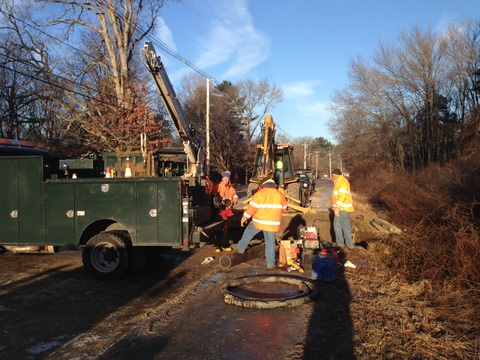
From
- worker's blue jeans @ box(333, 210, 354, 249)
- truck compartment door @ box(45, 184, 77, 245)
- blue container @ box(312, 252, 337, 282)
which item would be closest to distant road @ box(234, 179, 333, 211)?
worker's blue jeans @ box(333, 210, 354, 249)

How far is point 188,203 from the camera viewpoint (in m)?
7.08

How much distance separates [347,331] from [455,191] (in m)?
6.49

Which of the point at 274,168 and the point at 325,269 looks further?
the point at 274,168

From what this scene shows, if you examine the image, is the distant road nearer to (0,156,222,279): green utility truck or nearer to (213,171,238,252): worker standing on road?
(213,171,238,252): worker standing on road

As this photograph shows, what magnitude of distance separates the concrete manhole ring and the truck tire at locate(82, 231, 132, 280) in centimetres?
219

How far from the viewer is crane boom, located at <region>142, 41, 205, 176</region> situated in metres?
9.62

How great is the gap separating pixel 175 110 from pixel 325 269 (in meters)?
6.34

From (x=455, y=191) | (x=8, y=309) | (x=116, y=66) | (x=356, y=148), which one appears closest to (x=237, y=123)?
(x=356, y=148)

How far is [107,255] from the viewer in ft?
24.1

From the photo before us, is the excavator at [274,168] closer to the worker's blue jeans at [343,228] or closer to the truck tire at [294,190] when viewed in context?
the truck tire at [294,190]

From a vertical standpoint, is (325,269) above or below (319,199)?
below

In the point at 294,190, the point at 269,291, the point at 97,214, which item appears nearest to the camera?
the point at 269,291

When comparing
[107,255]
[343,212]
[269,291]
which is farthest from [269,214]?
[107,255]

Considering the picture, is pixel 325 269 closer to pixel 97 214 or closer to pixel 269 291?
pixel 269 291
